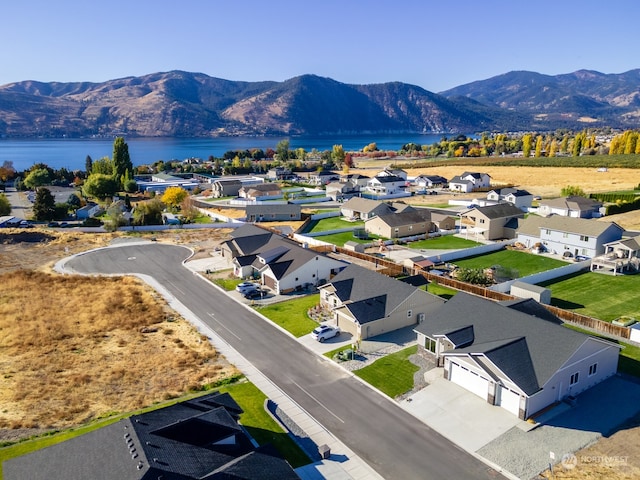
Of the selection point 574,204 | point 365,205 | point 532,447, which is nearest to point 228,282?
point 532,447

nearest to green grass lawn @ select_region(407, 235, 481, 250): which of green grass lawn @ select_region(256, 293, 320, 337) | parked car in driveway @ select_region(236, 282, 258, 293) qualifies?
green grass lawn @ select_region(256, 293, 320, 337)

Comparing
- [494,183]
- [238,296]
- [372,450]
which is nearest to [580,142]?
[494,183]

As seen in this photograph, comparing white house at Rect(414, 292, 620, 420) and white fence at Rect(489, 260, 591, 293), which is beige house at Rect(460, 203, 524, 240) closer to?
white fence at Rect(489, 260, 591, 293)

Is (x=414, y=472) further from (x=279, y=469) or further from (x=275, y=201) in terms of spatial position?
(x=275, y=201)

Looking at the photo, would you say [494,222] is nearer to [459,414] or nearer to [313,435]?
[459,414]

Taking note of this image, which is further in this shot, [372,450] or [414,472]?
[372,450]

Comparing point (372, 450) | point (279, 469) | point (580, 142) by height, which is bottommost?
point (372, 450)
